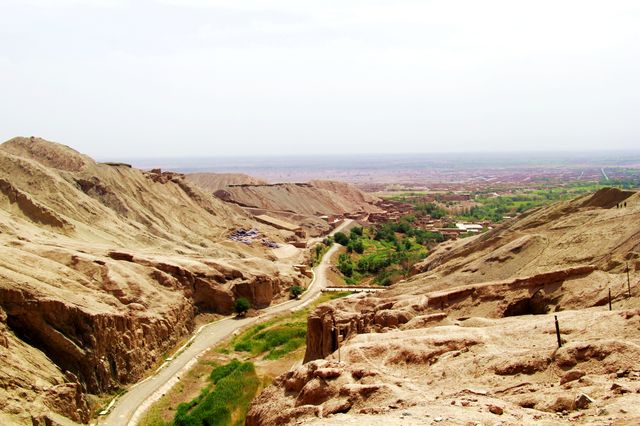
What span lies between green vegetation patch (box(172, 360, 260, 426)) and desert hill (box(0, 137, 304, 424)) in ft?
11.7

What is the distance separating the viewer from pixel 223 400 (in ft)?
83.9

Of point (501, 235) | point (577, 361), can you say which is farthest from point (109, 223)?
point (577, 361)

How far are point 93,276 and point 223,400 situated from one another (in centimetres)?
1061

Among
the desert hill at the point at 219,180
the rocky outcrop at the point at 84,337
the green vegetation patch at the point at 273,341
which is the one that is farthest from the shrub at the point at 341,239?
the rocky outcrop at the point at 84,337

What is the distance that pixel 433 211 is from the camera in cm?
10556

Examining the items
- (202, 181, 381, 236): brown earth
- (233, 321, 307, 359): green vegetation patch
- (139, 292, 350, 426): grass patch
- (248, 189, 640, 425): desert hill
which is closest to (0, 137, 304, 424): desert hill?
(139, 292, 350, 426): grass patch

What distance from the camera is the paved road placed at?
25188 millimetres

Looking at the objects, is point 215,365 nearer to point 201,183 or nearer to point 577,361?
point 577,361

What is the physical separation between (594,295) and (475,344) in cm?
628

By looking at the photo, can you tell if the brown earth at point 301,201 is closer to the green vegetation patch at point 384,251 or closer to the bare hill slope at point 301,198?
the bare hill slope at point 301,198

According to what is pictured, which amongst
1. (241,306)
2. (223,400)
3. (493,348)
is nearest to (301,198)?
(241,306)

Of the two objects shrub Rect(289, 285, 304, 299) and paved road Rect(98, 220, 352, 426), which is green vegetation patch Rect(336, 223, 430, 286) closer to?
shrub Rect(289, 285, 304, 299)

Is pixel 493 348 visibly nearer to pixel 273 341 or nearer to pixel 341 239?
pixel 273 341

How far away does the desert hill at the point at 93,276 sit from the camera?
23984 millimetres
